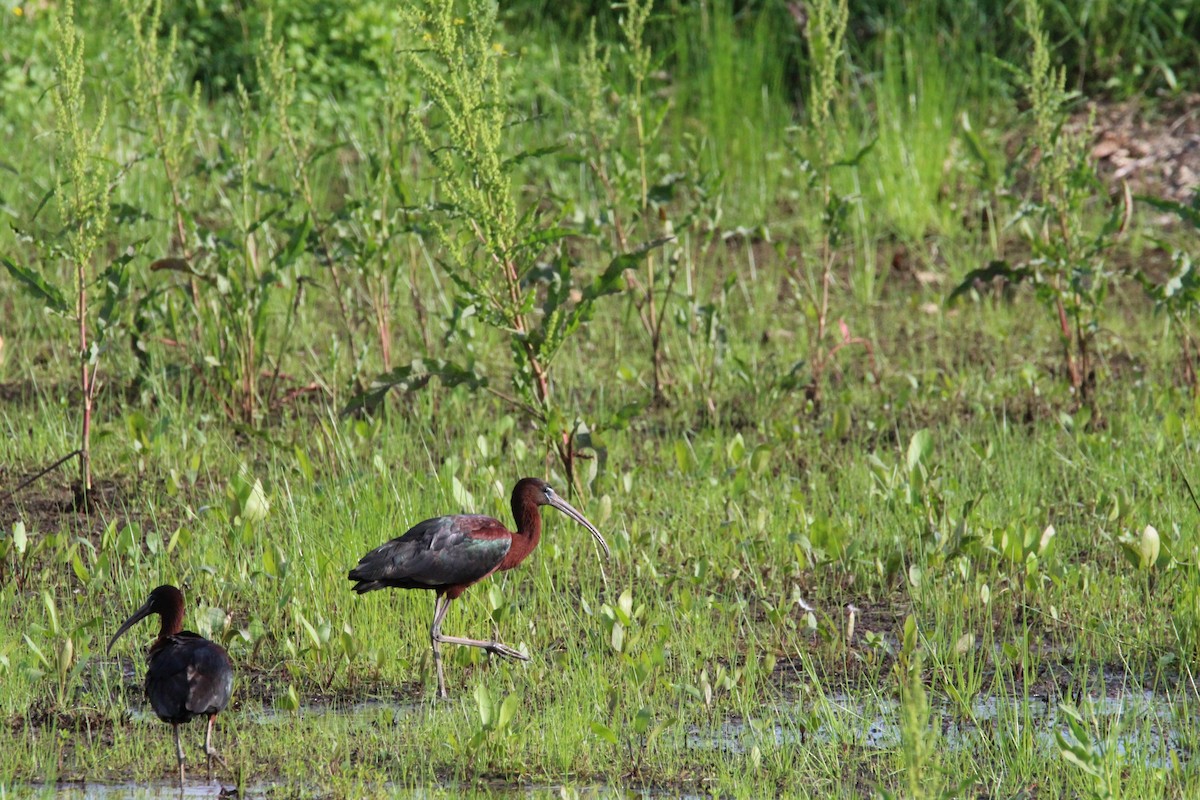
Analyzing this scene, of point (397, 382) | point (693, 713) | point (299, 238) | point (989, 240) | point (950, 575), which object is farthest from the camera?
point (989, 240)

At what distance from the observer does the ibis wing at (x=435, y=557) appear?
4.91 meters

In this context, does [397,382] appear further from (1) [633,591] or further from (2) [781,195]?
(2) [781,195]

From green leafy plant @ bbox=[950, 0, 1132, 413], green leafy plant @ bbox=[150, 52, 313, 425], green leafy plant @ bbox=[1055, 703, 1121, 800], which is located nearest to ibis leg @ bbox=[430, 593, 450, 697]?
green leafy plant @ bbox=[1055, 703, 1121, 800]

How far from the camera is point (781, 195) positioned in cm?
1042

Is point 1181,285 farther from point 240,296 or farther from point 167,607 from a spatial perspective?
point 167,607

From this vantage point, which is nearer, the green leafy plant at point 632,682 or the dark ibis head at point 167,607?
the green leafy plant at point 632,682

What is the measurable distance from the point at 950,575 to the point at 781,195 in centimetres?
531

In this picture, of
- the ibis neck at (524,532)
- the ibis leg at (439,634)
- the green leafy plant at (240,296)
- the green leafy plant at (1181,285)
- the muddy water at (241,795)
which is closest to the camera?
the muddy water at (241,795)

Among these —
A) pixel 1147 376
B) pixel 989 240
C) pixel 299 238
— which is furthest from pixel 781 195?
pixel 299 238

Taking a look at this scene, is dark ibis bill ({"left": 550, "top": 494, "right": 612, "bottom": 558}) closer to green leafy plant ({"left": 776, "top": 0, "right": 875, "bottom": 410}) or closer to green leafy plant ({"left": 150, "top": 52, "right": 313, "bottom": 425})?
green leafy plant ({"left": 150, "top": 52, "right": 313, "bottom": 425})

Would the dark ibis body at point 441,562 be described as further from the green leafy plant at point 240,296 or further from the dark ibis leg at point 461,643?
the green leafy plant at point 240,296

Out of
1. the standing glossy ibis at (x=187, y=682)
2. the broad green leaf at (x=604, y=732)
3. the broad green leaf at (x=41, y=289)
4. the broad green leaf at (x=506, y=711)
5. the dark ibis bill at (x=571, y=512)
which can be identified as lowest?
the dark ibis bill at (x=571, y=512)

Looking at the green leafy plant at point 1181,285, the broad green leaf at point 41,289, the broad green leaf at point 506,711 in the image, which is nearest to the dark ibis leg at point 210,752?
the broad green leaf at point 506,711

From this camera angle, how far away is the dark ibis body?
16.1 feet
